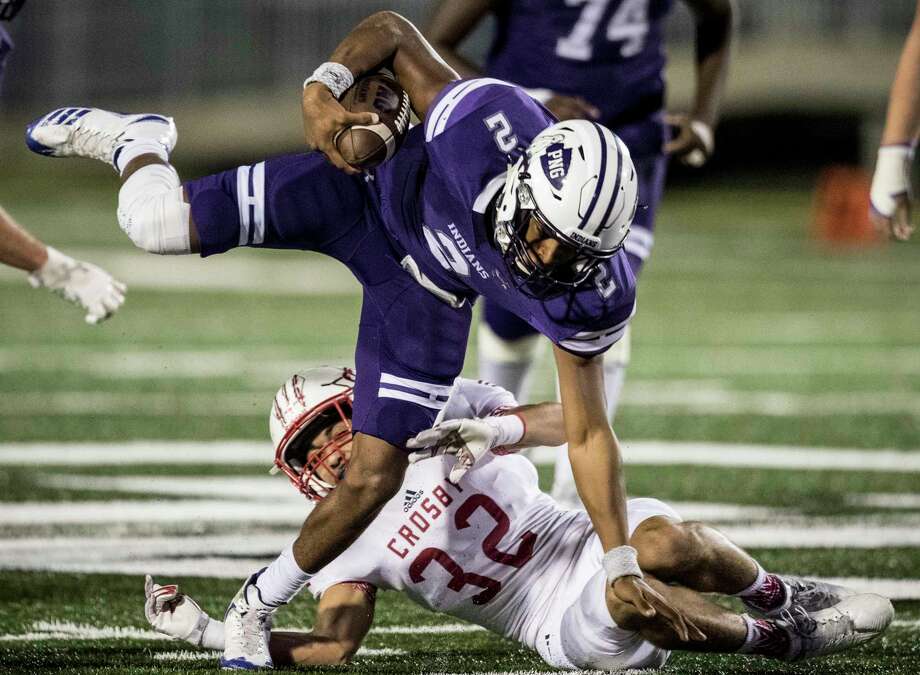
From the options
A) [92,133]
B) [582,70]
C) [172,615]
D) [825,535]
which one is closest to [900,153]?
[582,70]

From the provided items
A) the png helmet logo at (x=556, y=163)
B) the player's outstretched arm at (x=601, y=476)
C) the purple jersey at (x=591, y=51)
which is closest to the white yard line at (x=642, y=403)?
the purple jersey at (x=591, y=51)

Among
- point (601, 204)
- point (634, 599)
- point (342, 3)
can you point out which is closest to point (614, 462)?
point (634, 599)

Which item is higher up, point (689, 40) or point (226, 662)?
point (226, 662)

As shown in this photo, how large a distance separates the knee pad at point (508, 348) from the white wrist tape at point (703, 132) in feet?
3.13

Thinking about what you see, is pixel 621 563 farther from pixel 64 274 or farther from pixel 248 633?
pixel 64 274

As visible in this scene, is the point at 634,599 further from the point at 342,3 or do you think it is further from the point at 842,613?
the point at 342,3

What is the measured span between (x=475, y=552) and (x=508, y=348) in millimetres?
1914

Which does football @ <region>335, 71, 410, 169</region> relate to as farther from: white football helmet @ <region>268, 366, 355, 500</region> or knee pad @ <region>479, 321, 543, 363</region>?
knee pad @ <region>479, 321, 543, 363</region>

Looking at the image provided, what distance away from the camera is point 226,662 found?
376cm

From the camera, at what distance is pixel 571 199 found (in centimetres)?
351

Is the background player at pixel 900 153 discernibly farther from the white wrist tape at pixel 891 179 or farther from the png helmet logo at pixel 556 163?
the png helmet logo at pixel 556 163

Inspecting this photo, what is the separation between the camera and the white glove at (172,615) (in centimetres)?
381

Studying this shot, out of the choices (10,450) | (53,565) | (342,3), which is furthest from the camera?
(342,3)

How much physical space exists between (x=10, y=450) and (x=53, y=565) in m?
2.05
